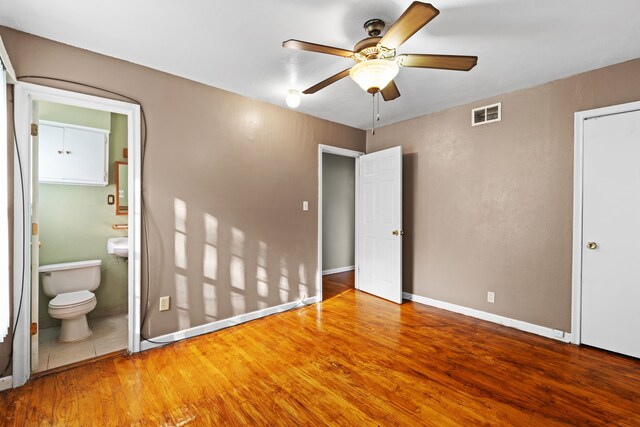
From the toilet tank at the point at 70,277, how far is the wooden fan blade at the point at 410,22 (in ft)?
11.3

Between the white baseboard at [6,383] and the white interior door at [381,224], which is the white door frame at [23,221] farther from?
the white interior door at [381,224]

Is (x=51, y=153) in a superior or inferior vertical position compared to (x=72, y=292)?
superior

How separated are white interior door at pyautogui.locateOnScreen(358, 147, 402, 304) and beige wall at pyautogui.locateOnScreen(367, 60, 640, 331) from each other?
28 cm

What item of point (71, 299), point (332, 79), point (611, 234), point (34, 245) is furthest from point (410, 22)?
point (71, 299)

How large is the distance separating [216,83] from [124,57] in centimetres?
75

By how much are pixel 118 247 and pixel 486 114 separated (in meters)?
4.30

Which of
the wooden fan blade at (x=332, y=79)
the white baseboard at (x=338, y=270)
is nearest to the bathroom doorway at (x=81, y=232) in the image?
the wooden fan blade at (x=332, y=79)

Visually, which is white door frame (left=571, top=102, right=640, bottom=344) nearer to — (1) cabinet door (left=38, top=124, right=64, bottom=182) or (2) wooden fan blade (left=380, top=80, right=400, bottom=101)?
(2) wooden fan blade (left=380, top=80, right=400, bottom=101)

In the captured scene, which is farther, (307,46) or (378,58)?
(378,58)

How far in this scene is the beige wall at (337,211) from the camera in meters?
5.65

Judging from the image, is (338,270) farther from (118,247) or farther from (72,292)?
(72,292)

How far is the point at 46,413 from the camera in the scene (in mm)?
1774

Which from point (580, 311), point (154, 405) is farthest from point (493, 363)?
point (154, 405)

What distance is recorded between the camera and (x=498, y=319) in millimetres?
3172
